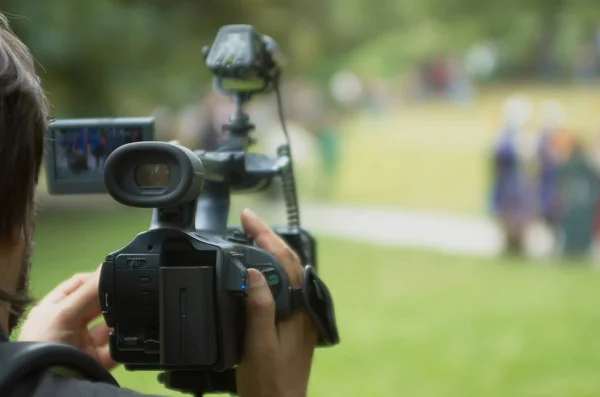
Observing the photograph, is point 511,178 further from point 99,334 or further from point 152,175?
point 152,175

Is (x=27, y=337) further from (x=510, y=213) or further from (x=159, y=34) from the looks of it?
(x=159, y=34)

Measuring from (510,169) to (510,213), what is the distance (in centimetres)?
22

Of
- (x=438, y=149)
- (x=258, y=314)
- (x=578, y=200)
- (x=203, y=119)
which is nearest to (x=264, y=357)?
(x=258, y=314)

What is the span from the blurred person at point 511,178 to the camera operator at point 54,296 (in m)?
4.30

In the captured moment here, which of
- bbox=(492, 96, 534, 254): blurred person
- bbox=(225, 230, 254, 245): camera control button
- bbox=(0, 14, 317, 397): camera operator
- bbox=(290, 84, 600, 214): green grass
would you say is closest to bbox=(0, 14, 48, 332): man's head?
bbox=(0, 14, 317, 397): camera operator

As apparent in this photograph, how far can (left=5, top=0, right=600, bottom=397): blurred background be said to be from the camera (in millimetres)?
4602

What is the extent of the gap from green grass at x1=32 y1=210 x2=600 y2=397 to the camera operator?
7.58 feet

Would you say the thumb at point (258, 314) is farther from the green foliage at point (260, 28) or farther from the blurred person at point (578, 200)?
the blurred person at point (578, 200)

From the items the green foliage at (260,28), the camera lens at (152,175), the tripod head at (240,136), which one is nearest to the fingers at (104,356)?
the tripod head at (240,136)

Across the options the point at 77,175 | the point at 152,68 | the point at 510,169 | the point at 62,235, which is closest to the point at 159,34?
the point at 152,68

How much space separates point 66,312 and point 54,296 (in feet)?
0.08

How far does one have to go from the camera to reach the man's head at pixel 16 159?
0.55 metres

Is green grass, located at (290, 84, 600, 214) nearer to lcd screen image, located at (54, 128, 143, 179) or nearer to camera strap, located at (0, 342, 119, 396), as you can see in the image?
lcd screen image, located at (54, 128, 143, 179)

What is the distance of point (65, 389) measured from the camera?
0.52 meters
